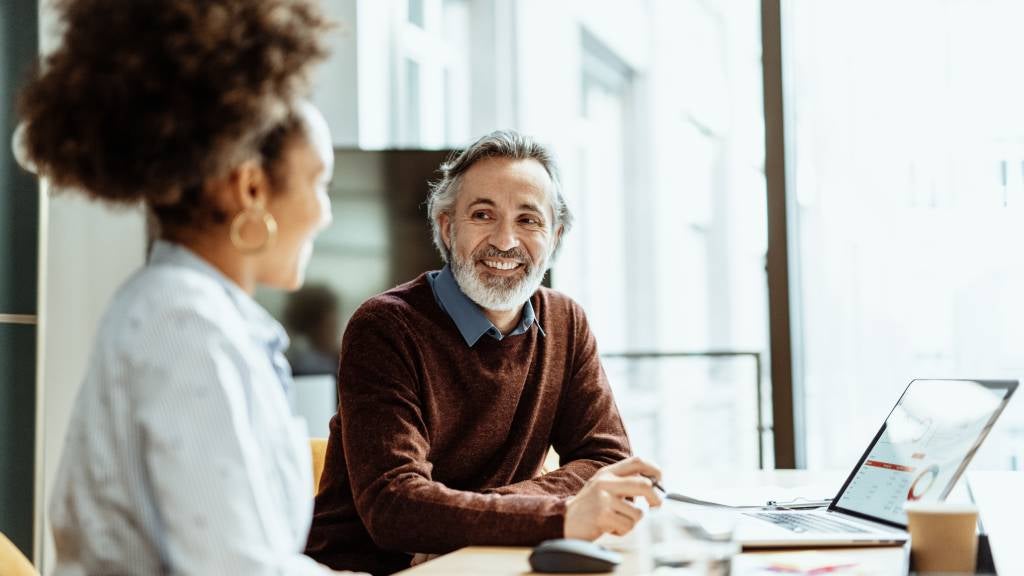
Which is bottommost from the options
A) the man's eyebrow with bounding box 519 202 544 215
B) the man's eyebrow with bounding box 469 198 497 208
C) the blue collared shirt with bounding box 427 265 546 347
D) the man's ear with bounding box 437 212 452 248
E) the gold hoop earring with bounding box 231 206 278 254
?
the blue collared shirt with bounding box 427 265 546 347

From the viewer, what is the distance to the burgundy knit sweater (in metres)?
1.41

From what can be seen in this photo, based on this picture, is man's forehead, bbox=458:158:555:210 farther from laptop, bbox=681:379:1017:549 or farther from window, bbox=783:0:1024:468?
window, bbox=783:0:1024:468

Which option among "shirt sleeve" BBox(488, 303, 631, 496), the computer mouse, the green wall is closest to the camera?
the computer mouse

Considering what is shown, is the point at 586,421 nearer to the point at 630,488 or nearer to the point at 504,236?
the point at 504,236

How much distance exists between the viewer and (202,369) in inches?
32.7

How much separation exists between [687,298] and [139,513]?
7.24m

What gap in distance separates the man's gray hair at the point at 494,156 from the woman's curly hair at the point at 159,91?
3.25ft

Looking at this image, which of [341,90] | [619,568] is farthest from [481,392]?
[341,90]

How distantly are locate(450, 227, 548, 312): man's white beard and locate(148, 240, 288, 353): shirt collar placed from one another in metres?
0.87

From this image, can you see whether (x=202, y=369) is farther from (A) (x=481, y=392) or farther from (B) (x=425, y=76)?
(B) (x=425, y=76)

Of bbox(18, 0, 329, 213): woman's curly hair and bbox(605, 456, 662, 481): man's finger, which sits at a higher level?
bbox(18, 0, 329, 213): woman's curly hair

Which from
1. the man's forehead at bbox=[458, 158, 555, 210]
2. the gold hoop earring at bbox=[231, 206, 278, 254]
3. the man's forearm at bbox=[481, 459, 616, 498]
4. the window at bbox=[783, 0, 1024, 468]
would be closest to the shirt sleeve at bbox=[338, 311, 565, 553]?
the man's forearm at bbox=[481, 459, 616, 498]

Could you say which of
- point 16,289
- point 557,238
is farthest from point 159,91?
point 16,289

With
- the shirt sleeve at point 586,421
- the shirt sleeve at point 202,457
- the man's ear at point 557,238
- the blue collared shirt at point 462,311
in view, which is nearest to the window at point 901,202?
the man's ear at point 557,238
